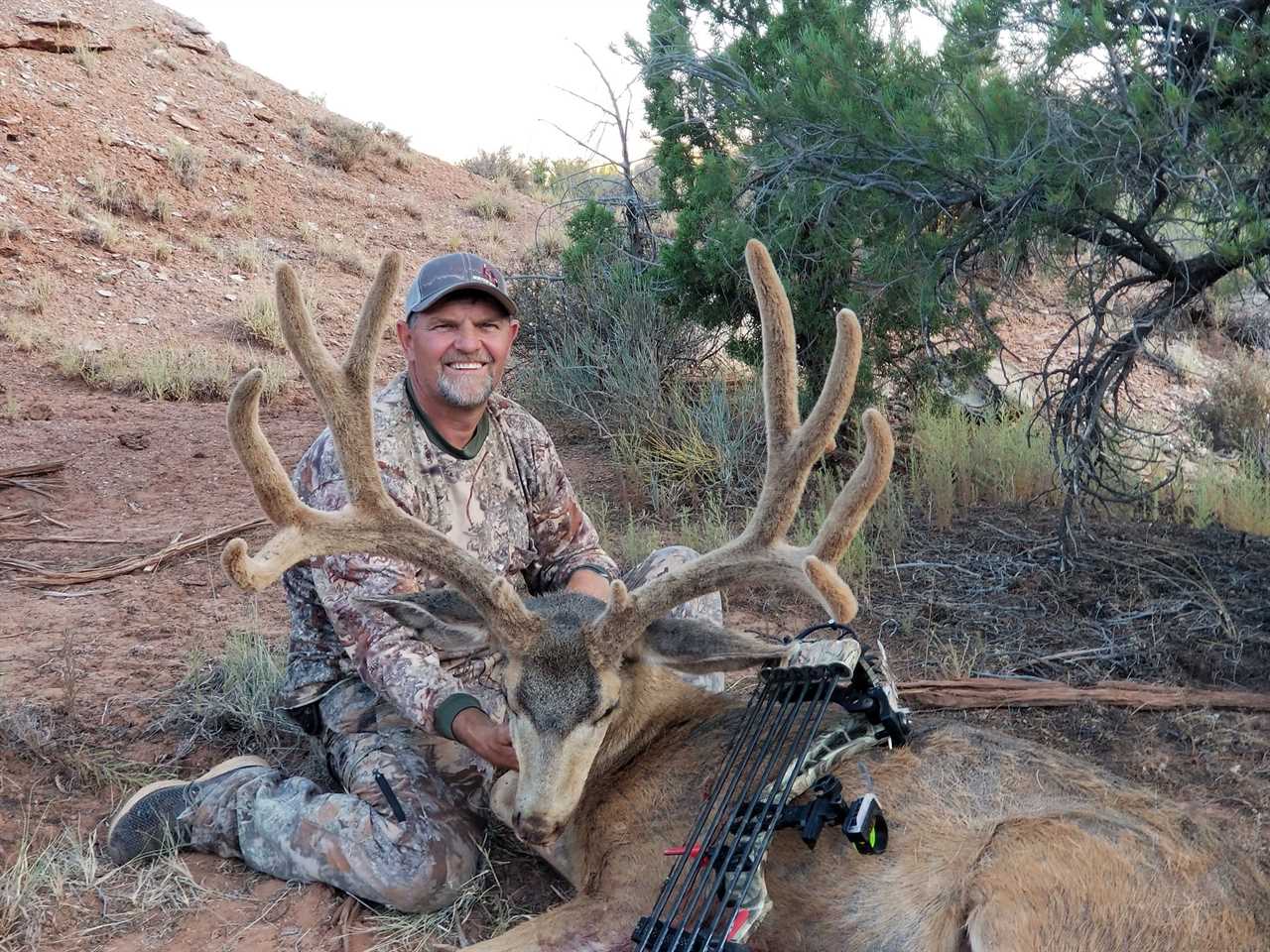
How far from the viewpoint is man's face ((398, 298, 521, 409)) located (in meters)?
4.77

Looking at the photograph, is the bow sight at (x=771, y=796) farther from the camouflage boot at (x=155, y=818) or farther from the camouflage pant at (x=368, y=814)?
the camouflage boot at (x=155, y=818)

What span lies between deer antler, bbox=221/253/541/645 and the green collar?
3.26 ft

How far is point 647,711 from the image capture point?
418cm

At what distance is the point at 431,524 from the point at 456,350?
739mm

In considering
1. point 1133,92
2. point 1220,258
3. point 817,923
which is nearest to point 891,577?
point 1220,258

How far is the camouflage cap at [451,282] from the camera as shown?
15.7ft

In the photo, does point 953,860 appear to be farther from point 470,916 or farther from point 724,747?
point 470,916

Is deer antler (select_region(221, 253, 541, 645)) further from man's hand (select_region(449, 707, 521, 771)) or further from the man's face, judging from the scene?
the man's face

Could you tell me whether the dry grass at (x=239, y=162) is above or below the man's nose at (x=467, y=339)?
above

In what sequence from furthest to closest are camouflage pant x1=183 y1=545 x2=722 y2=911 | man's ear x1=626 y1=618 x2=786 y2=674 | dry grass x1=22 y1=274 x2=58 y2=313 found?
dry grass x1=22 y1=274 x2=58 y2=313, camouflage pant x1=183 y1=545 x2=722 y2=911, man's ear x1=626 y1=618 x2=786 y2=674

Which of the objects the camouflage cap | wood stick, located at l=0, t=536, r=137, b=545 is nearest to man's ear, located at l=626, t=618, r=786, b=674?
the camouflage cap

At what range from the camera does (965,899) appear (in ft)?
10.7

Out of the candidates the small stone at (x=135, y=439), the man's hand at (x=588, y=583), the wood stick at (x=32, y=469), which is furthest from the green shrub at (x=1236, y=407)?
the wood stick at (x=32, y=469)

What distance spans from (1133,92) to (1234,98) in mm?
500
